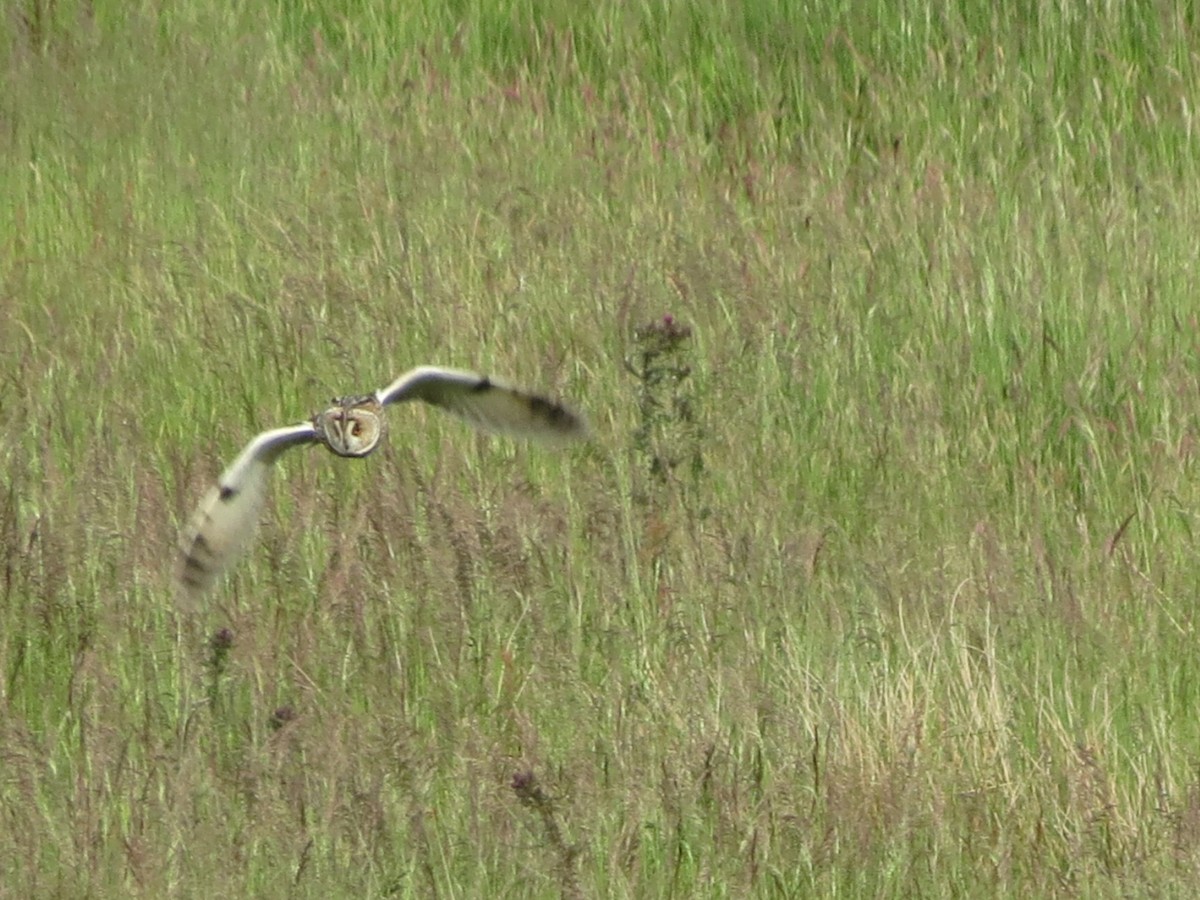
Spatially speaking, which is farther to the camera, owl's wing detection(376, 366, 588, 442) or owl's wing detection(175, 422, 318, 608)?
owl's wing detection(376, 366, 588, 442)

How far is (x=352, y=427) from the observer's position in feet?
10.1

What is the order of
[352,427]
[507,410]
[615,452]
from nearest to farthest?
[352,427]
[507,410]
[615,452]

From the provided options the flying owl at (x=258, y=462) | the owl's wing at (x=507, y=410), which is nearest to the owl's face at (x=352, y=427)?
the flying owl at (x=258, y=462)

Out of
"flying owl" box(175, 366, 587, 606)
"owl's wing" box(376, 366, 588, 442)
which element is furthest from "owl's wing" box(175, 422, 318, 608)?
"owl's wing" box(376, 366, 588, 442)

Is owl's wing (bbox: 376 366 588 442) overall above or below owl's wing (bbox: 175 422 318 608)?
above

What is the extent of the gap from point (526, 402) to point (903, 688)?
890 millimetres

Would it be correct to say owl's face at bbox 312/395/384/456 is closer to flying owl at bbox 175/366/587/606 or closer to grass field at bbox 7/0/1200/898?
flying owl at bbox 175/366/587/606

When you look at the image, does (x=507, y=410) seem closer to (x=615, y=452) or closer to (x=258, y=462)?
(x=615, y=452)

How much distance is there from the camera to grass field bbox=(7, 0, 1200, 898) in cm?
254

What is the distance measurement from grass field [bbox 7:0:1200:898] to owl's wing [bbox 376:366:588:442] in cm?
11

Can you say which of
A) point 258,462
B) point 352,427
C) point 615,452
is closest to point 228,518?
point 258,462

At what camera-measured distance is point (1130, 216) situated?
4273 mm

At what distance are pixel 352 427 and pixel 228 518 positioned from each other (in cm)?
23

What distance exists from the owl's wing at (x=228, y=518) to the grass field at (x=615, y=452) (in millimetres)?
77
